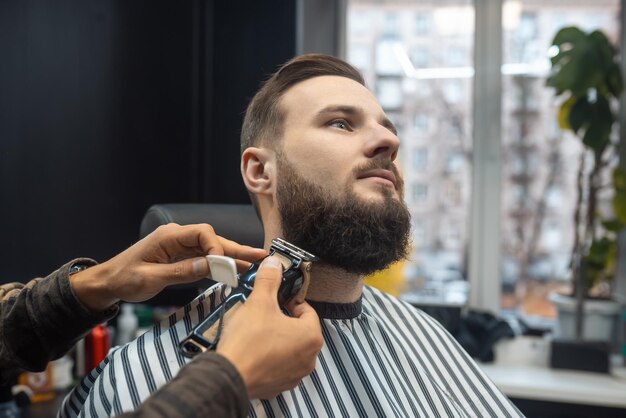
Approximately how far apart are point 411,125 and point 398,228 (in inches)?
77.2

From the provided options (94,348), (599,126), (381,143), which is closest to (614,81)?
(599,126)

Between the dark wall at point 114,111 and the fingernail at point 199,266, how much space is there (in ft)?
3.36

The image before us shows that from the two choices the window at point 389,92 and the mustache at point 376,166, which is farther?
the window at point 389,92

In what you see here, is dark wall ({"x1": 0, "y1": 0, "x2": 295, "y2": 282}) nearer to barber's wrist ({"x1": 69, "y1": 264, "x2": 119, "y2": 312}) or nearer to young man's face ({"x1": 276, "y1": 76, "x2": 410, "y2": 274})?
barber's wrist ({"x1": 69, "y1": 264, "x2": 119, "y2": 312})

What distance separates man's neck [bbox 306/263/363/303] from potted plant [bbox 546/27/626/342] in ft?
5.15

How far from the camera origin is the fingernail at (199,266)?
39.9 inches

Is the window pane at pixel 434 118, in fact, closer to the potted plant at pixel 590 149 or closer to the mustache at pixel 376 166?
the potted plant at pixel 590 149

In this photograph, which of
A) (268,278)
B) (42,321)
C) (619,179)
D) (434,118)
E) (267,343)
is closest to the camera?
(267,343)

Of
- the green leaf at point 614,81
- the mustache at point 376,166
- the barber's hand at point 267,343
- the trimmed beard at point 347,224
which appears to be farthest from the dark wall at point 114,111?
the green leaf at point 614,81

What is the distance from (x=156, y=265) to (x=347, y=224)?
15.3 inches

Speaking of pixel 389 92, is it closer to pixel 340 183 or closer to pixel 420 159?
pixel 420 159

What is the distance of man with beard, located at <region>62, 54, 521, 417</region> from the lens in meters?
1.15

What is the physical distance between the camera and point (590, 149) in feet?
8.05

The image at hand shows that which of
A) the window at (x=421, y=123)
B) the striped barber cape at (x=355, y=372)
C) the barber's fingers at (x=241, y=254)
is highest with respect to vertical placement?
the window at (x=421, y=123)
